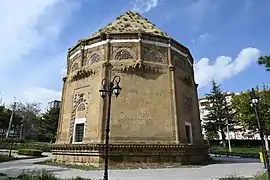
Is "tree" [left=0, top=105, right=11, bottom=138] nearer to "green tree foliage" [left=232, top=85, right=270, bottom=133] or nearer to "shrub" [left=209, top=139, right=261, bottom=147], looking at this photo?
"green tree foliage" [left=232, top=85, right=270, bottom=133]

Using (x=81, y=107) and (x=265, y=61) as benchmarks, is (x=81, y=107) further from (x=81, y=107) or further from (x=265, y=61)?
→ (x=265, y=61)

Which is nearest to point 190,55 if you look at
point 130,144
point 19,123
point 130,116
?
point 130,116

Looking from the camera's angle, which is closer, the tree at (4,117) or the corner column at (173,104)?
the corner column at (173,104)

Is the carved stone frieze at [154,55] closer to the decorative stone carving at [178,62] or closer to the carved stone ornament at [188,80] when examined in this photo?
the decorative stone carving at [178,62]

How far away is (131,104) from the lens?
1823 centimetres

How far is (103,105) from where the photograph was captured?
1770 cm

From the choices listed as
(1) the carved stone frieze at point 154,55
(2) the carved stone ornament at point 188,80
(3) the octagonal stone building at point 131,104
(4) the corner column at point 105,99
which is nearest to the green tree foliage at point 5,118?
(3) the octagonal stone building at point 131,104

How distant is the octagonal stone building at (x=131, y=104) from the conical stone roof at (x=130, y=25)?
0.09 metres

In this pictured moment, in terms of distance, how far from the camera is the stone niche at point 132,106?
17.1 m

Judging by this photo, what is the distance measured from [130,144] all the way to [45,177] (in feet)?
27.7

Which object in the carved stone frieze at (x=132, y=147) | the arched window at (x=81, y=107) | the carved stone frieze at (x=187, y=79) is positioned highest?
the carved stone frieze at (x=187, y=79)

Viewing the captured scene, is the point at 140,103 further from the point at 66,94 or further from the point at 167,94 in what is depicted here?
the point at 66,94

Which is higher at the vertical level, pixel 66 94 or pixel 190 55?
pixel 190 55

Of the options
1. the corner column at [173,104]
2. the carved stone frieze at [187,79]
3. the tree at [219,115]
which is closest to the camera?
the corner column at [173,104]
